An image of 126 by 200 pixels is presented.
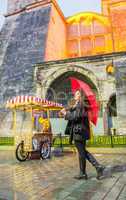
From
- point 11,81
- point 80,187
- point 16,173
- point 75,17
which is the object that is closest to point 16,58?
point 11,81

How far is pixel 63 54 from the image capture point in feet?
107

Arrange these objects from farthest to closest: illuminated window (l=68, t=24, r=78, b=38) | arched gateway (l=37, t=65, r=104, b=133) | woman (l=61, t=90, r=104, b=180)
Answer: illuminated window (l=68, t=24, r=78, b=38)
arched gateway (l=37, t=65, r=104, b=133)
woman (l=61, t=90, r=104, b=180)

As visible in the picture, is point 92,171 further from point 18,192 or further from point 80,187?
point 18,192

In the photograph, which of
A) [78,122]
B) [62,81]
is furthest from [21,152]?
[62,81]

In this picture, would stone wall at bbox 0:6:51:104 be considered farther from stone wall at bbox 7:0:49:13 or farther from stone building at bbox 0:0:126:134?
stone wall at bbox 7:0:49:13

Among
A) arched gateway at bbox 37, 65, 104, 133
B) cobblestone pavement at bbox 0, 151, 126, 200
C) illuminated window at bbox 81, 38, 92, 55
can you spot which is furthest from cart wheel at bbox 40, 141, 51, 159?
illuminated window at bbox 81, 38, 92, 55

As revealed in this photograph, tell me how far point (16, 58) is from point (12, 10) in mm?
9426

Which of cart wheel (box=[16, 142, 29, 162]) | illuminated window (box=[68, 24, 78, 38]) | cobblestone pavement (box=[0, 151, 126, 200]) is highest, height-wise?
illuminated window (box=[68, 24, 78, 38])

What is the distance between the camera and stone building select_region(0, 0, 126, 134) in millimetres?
Answer: 21156

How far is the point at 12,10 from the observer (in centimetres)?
3403

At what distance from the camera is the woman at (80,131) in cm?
589

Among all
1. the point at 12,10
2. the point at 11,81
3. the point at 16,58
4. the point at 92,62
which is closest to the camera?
the point at 92,62

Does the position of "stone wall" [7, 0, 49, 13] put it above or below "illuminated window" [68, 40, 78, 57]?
above

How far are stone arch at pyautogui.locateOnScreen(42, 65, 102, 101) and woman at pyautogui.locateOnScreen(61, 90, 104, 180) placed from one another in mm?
15369
